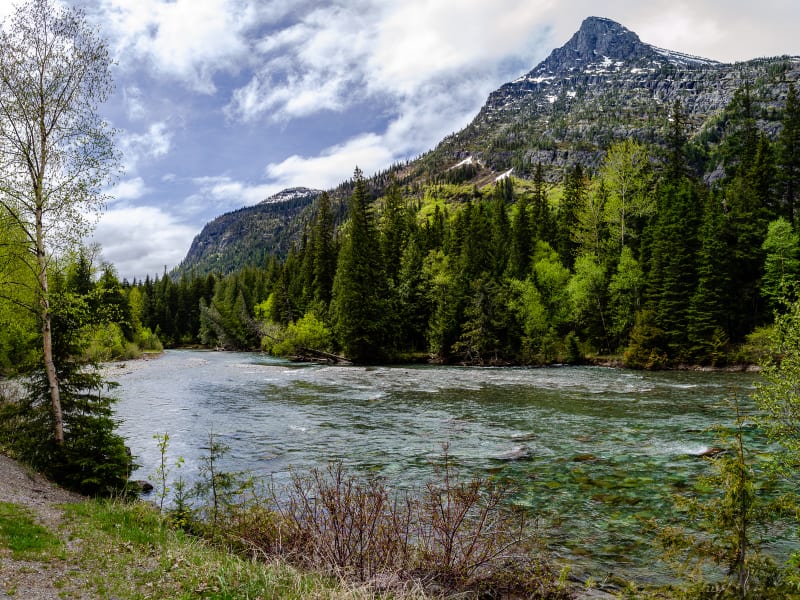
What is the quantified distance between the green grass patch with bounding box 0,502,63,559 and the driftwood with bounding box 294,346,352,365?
4655cm

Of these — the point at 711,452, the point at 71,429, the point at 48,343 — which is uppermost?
the point at 48,343

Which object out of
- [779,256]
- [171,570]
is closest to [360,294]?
[779,256]

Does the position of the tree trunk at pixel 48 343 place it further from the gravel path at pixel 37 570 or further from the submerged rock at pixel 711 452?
the submerged rock at pixel 711 452

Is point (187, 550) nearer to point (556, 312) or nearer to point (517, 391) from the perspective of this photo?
point (517, 391)

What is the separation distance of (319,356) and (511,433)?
4432 centimetres

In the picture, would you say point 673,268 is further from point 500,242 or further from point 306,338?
point 306,338

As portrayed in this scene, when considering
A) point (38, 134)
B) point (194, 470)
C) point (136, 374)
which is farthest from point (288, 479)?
point (136, 374)

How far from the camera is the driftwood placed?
56550 millimetres

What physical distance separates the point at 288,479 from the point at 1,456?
8488 mm

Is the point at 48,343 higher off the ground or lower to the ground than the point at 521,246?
lower

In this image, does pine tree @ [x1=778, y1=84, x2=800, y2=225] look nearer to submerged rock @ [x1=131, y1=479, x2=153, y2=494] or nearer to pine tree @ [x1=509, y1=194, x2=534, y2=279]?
pine tree @ [x1=509, y1=194, x2=534, y2=279]

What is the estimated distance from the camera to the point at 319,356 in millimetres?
60125

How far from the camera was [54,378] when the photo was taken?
12.9 m

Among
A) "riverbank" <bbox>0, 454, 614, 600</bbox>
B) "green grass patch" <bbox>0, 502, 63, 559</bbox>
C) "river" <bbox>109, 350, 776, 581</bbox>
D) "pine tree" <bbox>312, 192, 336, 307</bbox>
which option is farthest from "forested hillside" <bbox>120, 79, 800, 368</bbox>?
"green grass patch" <bbox>0, 502, 63, 559</bbox>
